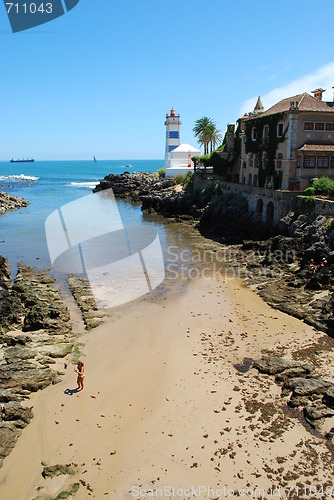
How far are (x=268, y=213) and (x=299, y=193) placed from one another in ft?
12.4

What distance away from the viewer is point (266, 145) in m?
40.0

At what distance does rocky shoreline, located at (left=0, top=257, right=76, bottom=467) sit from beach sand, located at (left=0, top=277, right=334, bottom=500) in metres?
0.44

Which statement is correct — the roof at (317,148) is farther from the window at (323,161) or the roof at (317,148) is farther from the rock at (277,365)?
the rock at (277,365)

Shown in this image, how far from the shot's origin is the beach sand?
34.7 feet

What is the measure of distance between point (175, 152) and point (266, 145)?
37.5 m

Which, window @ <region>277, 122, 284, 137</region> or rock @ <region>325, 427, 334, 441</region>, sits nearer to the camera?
rock @ <region>325, 427, 334, 441</region>

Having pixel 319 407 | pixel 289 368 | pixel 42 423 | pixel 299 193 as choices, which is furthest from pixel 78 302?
pixel 299 193

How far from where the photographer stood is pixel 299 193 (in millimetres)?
33344

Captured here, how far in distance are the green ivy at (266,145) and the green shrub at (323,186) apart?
4.85m

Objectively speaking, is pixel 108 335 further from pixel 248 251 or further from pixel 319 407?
pixel 248 251

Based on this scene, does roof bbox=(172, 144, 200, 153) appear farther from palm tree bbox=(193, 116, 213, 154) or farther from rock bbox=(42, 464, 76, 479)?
rock bbox=(42, 464, 76, 479)

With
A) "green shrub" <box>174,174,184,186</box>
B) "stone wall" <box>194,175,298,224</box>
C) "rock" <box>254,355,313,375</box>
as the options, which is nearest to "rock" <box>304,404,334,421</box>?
"rock" <box>254,355,313,375</box>

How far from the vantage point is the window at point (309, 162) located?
1416 inches

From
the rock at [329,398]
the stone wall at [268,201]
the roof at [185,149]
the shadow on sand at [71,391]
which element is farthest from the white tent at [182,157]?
the rock at [329,398]
